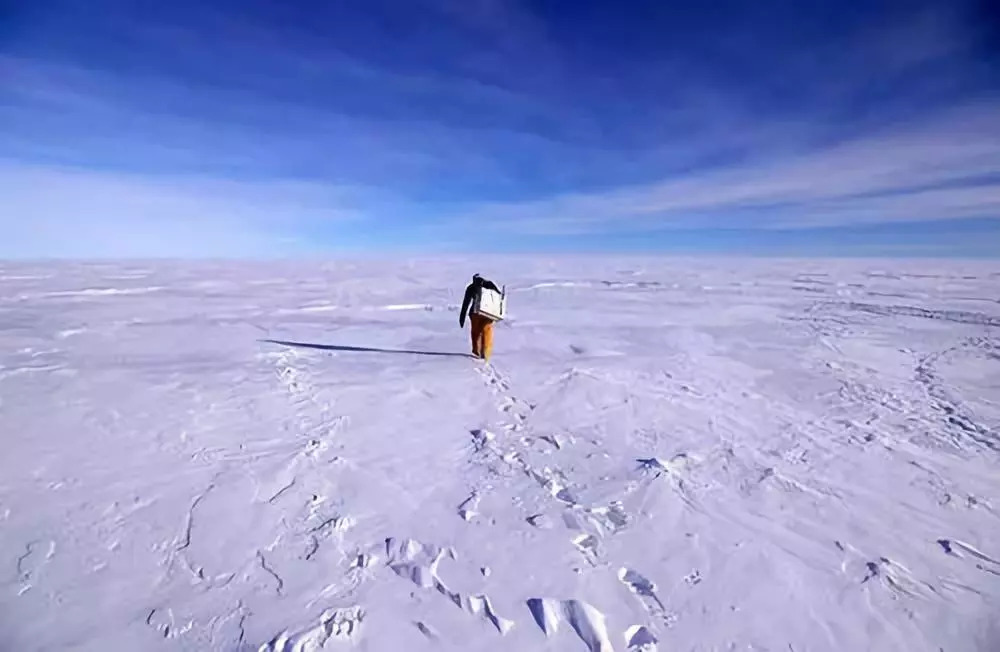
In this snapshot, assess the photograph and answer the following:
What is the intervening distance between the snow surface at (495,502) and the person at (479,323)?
345mm

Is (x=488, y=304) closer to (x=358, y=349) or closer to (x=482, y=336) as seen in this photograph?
(x=482, y=336)

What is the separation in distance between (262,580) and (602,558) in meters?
1.93

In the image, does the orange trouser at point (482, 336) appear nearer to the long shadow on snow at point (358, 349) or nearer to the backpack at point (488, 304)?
the backpack at point (488, 304)

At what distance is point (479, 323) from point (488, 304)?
→ 42 centimetres

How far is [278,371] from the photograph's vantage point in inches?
283

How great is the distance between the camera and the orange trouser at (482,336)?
773 cm

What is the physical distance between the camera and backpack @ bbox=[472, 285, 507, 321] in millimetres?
A: 7363

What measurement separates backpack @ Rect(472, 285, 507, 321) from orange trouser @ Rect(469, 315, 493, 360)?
0.52 ft

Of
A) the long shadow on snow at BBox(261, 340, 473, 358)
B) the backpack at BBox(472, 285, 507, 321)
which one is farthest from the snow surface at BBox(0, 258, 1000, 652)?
the backpack at BBox(472, 285, 507, 321)

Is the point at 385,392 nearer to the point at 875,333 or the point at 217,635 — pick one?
the point at 217,635

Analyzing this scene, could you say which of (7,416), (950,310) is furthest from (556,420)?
(950,310)

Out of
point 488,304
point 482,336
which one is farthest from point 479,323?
point 488,304

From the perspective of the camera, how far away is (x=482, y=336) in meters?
7.99

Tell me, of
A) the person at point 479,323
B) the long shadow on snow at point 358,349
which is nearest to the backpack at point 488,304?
the person at point 479,323
